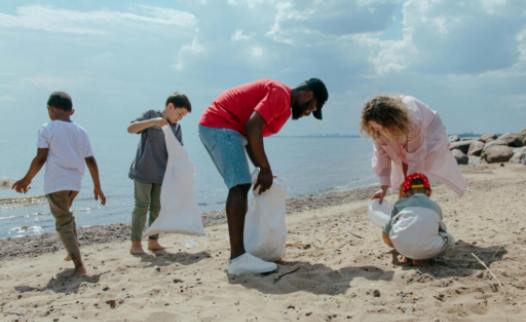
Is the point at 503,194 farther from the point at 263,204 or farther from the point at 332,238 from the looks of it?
the point at 263,204

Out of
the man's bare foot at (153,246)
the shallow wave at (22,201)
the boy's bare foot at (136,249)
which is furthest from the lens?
the shallow wave at (22,201)

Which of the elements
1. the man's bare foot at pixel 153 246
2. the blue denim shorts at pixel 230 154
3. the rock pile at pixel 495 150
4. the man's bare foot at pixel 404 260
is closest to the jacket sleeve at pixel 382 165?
the man's bare foot at pixel 404 260

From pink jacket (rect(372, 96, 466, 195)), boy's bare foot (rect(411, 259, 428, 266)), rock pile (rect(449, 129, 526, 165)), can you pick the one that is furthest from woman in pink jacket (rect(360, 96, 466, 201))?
rock pile (rect(449, 129, 526, 165))

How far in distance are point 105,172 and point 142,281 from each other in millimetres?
20113

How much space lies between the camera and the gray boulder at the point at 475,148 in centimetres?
2264

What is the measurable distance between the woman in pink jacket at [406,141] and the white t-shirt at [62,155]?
101 inches

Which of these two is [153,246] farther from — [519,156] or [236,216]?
[519,156]

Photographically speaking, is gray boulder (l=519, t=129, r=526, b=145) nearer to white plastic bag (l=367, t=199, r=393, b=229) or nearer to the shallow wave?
the shallow wave

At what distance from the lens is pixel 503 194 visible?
29.8ft

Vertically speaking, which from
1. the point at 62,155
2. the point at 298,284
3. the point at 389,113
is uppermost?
the point at 389,113

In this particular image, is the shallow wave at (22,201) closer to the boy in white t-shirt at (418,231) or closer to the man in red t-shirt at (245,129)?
the man in red t-shirt at (245,129)

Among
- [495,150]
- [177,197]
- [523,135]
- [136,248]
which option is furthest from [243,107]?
[523,135]

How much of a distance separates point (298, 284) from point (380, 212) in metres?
1.45

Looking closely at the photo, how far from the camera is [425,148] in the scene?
4707 millimetres
